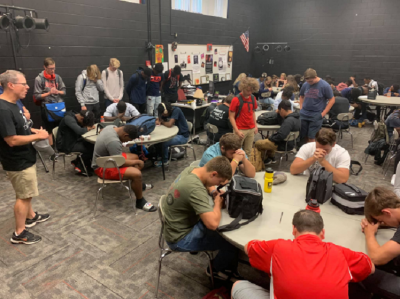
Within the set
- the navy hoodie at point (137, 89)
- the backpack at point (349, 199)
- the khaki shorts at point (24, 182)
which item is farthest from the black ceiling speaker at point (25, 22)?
the backpack at point (349, 199)

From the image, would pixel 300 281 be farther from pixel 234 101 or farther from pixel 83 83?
pixel 83 83

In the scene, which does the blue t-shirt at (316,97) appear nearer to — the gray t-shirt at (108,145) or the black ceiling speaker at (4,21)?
the gray t-shirt at (108,145)

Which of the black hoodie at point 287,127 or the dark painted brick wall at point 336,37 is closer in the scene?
the black hoodie at point 287,127

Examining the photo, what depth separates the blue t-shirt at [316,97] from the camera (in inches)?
176

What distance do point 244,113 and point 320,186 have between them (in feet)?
6.93

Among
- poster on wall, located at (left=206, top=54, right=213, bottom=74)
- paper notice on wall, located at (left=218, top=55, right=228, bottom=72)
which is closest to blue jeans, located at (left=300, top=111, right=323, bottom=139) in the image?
poster on wall, located at (left=206, top=54, right=213, bottom=74)

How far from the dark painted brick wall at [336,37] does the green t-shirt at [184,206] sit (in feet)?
32.9

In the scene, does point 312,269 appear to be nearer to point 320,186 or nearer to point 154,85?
point 320,186

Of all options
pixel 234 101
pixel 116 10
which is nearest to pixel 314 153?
pixel 234 101

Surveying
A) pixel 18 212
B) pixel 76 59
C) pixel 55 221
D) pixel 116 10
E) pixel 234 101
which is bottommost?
pixel 55 221

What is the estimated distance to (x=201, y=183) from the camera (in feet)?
6.63

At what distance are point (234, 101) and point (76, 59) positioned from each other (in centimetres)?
363

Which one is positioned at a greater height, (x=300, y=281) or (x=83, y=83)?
(x=83, y=83)

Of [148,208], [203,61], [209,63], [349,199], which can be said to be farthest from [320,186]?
[209,63]
